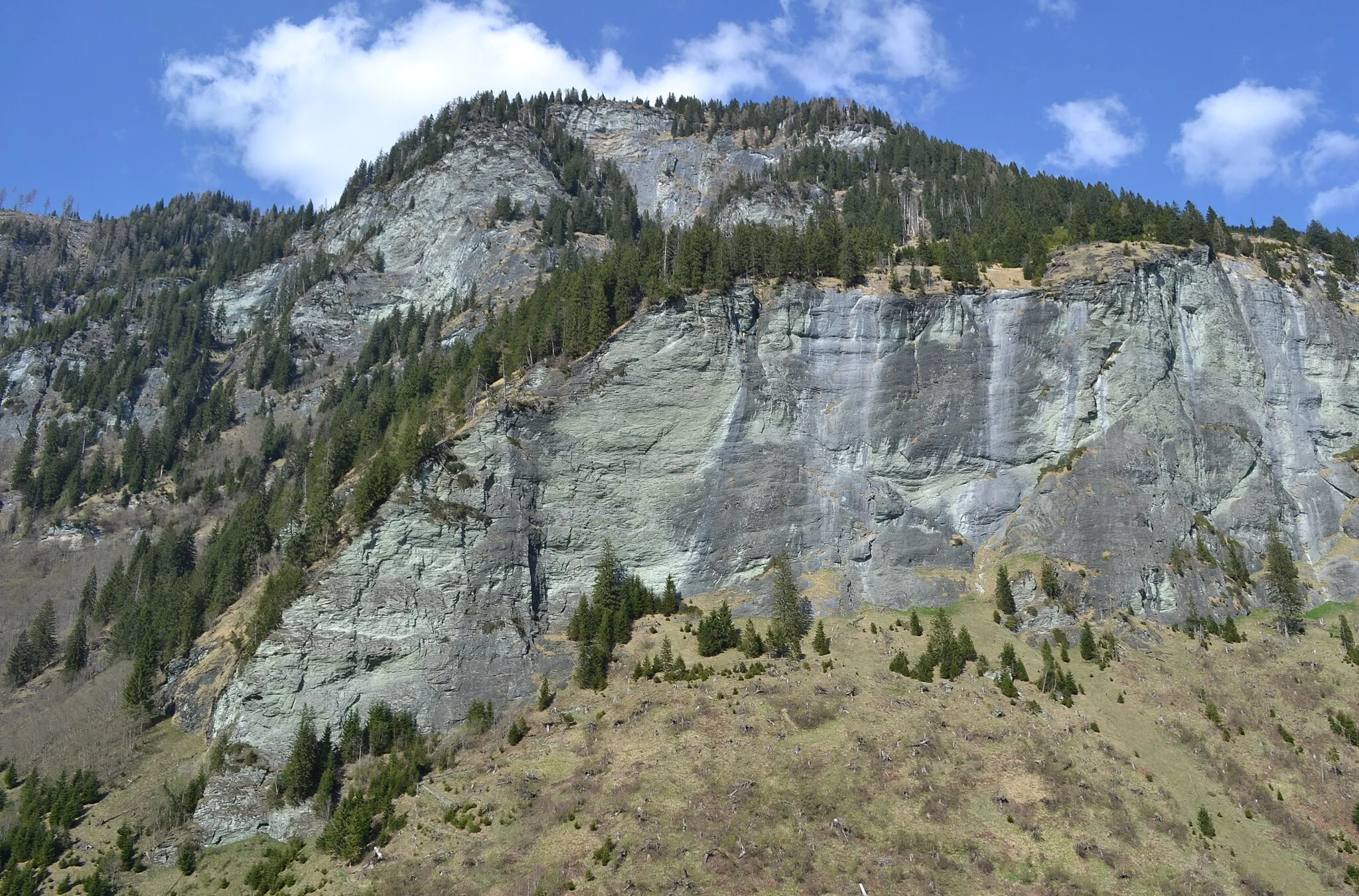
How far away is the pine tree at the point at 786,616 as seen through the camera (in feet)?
181

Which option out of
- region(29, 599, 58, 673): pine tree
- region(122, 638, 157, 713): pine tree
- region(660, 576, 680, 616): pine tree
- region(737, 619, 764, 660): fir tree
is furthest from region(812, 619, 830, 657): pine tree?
region(29, 599, 58, 673): pine tree

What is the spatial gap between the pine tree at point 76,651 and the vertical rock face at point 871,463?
993 inches

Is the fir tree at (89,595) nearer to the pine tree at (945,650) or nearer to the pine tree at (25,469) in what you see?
the pine tree at (25,469)

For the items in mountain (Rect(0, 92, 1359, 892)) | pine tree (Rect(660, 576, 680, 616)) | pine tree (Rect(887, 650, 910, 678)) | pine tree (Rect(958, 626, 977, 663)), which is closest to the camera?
pine tree (Rect(887, 650, 910, 678))

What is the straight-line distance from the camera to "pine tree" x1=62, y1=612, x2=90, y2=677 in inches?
2746

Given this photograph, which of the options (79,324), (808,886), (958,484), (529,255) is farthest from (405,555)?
(79,324)

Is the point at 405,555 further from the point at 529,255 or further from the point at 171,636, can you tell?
the point at 529,255

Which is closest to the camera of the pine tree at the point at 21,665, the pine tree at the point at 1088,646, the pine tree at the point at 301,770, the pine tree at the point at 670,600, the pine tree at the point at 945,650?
the pine tree at the point at 301,770

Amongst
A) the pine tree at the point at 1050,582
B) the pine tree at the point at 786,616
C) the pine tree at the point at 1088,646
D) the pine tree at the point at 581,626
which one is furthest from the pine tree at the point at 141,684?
the pine tree at the point at 1088,646

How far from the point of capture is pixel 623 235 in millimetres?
115562

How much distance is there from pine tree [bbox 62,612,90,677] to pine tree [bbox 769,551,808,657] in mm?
56243

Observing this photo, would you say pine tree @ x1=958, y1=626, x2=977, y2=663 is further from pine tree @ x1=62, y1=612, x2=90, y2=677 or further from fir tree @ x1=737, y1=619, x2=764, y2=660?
pine tree @ x1=62, y1=612, x2=90, y2=677

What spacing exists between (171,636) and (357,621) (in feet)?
65.1

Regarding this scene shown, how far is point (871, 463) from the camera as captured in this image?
66625mm
